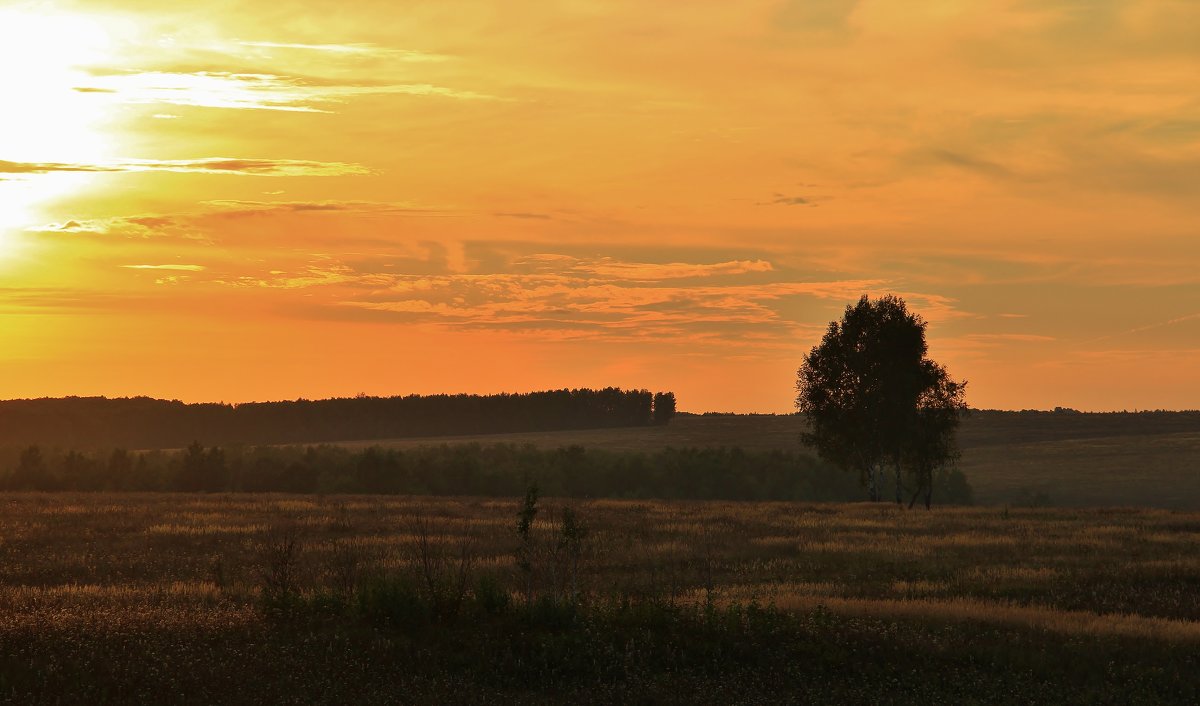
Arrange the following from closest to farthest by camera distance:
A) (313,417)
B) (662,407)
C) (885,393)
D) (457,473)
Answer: (885,393) < (457,473) < (313,417) < (662,407)

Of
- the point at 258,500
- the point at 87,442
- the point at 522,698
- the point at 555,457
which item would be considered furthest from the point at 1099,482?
the point at 87,442

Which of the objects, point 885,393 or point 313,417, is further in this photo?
point 313,417

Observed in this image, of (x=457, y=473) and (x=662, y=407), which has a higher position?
(x=662, y=407)

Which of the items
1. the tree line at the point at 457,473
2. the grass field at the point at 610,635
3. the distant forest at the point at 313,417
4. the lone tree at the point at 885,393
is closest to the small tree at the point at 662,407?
the distant forest at the point at 313,417

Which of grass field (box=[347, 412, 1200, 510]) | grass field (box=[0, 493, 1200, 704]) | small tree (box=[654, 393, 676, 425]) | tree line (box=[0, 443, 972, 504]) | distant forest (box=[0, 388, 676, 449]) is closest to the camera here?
grass field (box=[0, 493, 1200, 704])

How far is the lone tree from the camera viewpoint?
217 ft

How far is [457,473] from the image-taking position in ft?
325

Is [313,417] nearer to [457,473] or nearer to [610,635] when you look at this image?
[457,473]

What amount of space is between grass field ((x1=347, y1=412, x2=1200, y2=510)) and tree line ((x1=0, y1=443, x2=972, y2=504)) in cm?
1174

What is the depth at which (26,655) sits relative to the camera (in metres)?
16.7

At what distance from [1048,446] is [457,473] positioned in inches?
3018

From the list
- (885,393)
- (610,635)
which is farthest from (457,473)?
(610,635)

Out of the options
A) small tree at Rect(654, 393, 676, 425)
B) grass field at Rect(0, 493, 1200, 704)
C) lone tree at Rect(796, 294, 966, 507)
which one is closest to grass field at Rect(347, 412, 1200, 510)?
small tree at Rect(654, 393, 676, 425)

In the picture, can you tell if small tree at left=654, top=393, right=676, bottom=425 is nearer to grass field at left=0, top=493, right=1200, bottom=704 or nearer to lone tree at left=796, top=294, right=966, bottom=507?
lone tree at left=796, top=294, right=966, bottom=507
